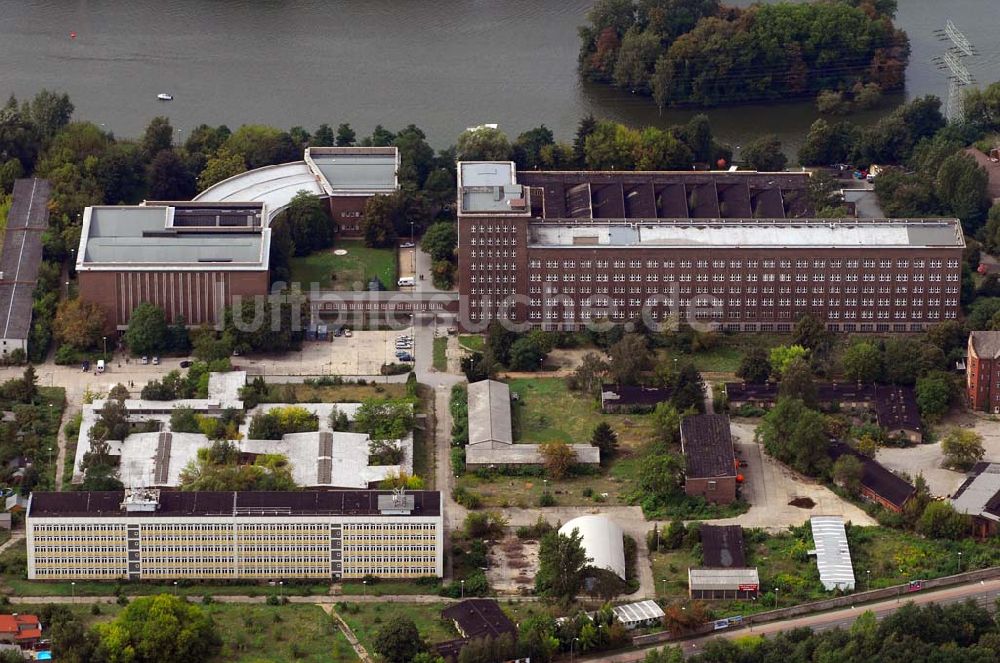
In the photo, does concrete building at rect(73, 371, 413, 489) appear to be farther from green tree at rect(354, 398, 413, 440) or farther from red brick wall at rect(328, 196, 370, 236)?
red brick wall at rect(328, 196, 370, 236)

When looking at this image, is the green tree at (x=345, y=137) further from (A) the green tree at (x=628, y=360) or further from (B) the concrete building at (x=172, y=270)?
(A) the green tree at (x=628, y=360)

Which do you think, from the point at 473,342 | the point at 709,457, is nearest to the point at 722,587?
the point at 709,457

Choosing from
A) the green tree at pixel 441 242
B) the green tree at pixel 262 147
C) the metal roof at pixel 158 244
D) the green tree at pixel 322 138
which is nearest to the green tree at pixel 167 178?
the green tree at pixel 262 147

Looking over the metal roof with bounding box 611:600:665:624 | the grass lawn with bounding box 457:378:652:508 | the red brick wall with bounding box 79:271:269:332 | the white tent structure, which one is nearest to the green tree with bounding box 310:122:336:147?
the red brick wall with bounding box 79:271:269:332

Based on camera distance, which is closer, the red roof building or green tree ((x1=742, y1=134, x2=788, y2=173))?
the red roof building

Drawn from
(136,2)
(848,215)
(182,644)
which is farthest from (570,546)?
(136,2)

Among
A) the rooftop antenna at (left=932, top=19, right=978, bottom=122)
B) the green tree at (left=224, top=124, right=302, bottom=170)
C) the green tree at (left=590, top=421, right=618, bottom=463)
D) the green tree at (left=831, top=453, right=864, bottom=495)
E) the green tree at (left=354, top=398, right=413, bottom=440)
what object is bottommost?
the green tree at (left=831, top=453, right=864, bottom=495)
